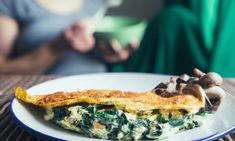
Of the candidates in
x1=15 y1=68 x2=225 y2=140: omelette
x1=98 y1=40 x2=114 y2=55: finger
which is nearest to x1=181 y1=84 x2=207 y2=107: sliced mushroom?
x1=15 y1=68 x2=225 y2=140: omelette

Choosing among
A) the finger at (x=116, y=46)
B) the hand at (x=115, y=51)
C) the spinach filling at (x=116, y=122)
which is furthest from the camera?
the hand at (x=115, y=51)

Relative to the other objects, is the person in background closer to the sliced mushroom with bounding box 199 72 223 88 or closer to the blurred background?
the blurred background

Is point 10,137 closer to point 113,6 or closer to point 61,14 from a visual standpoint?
point 61,14

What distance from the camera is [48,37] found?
5.73 feet

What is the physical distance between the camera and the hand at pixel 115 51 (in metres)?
1.48

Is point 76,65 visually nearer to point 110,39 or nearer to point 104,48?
point 104,48

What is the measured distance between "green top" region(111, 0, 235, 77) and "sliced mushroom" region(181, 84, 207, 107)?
1019 mm

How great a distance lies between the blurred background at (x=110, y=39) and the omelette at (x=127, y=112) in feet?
2.90

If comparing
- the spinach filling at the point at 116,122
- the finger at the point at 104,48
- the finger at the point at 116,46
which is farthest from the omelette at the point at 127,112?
the finger at the point at 104,48

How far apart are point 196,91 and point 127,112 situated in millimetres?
102

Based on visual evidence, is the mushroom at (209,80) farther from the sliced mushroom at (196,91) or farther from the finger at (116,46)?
the finger at (116,46)

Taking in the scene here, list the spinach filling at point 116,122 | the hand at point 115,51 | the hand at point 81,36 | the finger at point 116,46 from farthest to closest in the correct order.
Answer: the hand at point 81,36 → the hand at point 115,51 → the finger at point 116,46 → the spinach filling at point 116,122

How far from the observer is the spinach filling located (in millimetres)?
455

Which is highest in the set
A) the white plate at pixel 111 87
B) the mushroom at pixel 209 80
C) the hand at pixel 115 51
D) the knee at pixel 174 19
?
the mushroom at pixel 209 80
